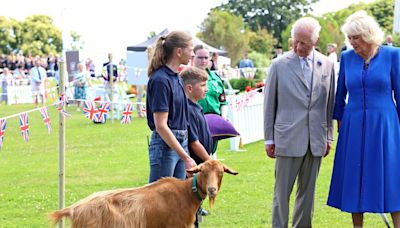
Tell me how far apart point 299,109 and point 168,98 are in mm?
1374

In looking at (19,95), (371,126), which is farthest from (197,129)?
(19,95)

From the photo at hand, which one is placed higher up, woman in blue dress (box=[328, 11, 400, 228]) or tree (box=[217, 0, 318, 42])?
tree (box=[217, 0, 318, 42])

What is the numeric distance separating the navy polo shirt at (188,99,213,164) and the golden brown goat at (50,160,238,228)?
2.09ft

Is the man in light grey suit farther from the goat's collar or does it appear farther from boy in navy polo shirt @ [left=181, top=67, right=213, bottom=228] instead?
the goat's collar

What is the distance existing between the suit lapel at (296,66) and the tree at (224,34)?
50631 millimetres

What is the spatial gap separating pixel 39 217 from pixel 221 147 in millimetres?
6520

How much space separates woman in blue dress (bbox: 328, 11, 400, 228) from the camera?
6.01m

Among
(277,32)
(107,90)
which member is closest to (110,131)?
(107,90)

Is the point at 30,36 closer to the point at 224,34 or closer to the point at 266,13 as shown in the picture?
the point at 266,13

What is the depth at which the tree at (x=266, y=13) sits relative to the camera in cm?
8800

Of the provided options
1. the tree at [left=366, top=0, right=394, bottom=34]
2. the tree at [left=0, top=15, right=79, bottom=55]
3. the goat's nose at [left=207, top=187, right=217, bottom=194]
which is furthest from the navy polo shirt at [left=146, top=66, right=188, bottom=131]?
the tree at [left=0, top=15, right=79, bottom=55]

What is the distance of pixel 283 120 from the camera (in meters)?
6.21

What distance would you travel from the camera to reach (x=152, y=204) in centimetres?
516

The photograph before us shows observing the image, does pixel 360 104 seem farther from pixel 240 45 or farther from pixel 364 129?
pixel 240 45
